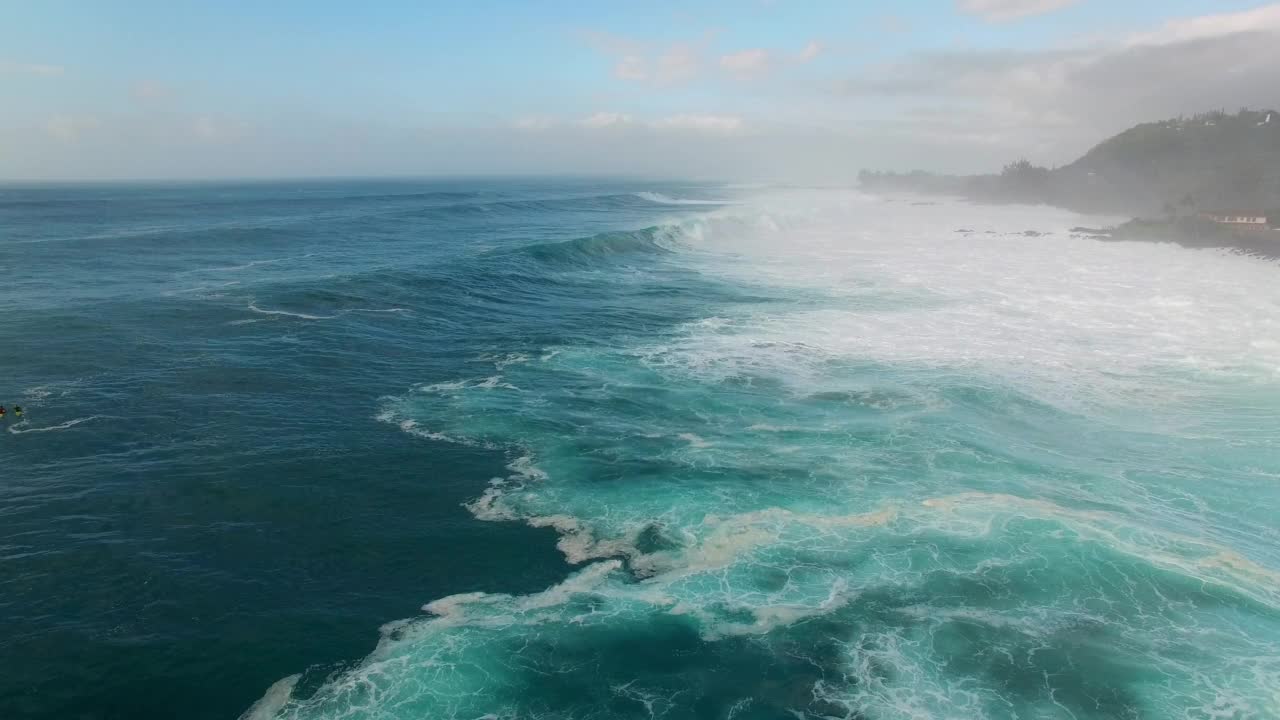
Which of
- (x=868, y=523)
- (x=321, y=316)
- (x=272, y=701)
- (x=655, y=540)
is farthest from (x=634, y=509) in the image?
(x=321, y=316)

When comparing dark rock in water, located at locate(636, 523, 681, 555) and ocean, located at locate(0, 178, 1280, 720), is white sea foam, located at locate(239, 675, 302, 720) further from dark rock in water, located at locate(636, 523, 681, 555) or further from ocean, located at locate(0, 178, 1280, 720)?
dark rock in water, located at locate(636, 523, 681, 555)

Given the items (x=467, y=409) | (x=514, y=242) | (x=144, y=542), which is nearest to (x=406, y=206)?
(x=514, y=242)

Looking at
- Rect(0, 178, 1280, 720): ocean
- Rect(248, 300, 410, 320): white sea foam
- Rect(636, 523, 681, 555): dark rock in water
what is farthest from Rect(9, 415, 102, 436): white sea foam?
Rect(636, 523, 681, 555): dark rock in water

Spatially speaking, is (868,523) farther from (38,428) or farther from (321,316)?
(321,316)

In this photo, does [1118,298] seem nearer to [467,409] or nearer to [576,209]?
[467,409]

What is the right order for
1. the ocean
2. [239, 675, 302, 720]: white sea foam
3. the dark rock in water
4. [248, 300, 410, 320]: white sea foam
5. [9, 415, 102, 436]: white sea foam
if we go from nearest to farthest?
1. [239, 675, 302, 720]: white sea foam
2. the ocean
3. the dark rock in water
4. [9, 415, 102, 436]: white sea foam
5. [248, 300, 410, 320]: white sea foam

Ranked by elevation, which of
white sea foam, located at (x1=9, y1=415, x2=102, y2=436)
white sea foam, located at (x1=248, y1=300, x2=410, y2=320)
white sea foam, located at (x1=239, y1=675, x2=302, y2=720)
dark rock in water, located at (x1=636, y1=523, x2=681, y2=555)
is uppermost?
white sea foam, located at (x1=248, y1=300, x2=410, y2=320)

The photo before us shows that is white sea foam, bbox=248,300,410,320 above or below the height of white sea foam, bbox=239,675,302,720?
above
